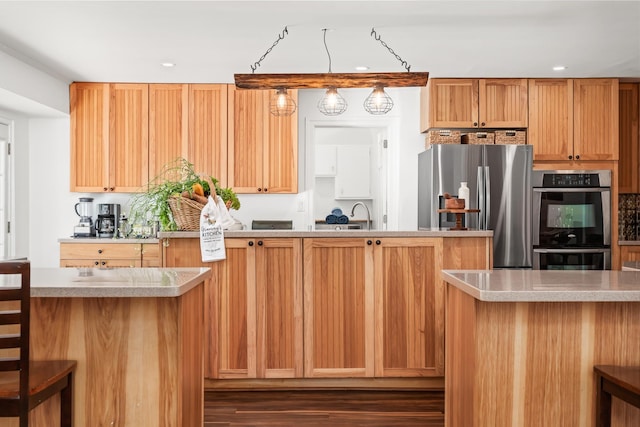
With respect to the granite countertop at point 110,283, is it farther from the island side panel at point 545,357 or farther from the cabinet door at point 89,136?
the cabinet door at point 89,136

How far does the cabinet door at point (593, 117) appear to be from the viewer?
480 centimetres

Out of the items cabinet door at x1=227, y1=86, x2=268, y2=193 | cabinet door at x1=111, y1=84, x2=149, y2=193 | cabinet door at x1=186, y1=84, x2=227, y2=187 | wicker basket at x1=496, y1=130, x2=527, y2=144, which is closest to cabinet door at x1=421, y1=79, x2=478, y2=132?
wicker basket at x1=496, y1=130, x2=527, y2=144

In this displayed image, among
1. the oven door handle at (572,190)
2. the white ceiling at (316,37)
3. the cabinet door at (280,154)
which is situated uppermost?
the white ceiling at (316,37)

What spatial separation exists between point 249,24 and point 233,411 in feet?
7.90

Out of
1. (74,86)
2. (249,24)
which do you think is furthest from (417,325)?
(74,86)

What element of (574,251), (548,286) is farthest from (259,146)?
(548,286)

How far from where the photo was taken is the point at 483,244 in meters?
3.41

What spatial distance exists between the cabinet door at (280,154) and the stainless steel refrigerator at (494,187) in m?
1.30

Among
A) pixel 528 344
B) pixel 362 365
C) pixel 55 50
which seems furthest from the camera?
pixel 55 50

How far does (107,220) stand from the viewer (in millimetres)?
4957

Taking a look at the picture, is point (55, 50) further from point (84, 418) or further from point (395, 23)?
point (84, 418)

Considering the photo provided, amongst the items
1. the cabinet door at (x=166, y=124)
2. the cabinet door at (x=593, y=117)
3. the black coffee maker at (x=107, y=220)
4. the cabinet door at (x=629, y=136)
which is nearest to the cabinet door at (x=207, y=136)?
the cabinet door at (x=166, y=124)

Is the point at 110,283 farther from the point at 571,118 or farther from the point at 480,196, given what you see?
the point at 571,118

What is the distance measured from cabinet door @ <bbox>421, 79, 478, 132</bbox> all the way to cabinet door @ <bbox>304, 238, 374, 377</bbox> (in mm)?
1957
